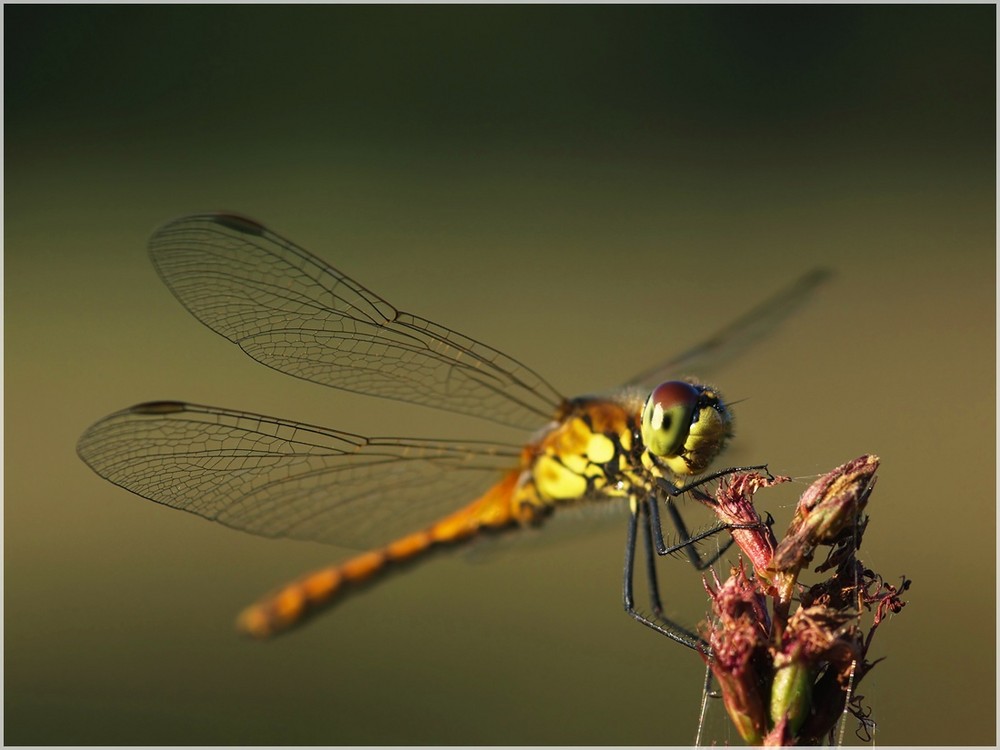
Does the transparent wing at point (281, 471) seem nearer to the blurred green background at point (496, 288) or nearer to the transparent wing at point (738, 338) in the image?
the transparent wing at point (738, 338)

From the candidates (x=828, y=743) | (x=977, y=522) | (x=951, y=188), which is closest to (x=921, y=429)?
(x=977, y=522)

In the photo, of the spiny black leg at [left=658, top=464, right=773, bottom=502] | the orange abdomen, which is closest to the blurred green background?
the orange abdomen

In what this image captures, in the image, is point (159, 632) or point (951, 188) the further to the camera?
point (951, 188)

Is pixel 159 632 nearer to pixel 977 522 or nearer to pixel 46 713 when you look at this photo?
pixel 46 713

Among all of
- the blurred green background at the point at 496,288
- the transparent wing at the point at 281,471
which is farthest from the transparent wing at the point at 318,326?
the blurred green background at the point at 496,288

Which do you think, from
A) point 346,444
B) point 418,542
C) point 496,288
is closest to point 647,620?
point 418,542

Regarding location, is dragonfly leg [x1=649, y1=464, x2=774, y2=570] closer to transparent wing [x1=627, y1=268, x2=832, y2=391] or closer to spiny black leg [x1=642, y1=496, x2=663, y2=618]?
spiny black leg [x1=642, y1=496, x2=663, y2=618]

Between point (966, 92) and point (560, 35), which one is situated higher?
point (560, 35)

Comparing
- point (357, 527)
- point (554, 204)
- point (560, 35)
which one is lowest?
point (357, 527)
